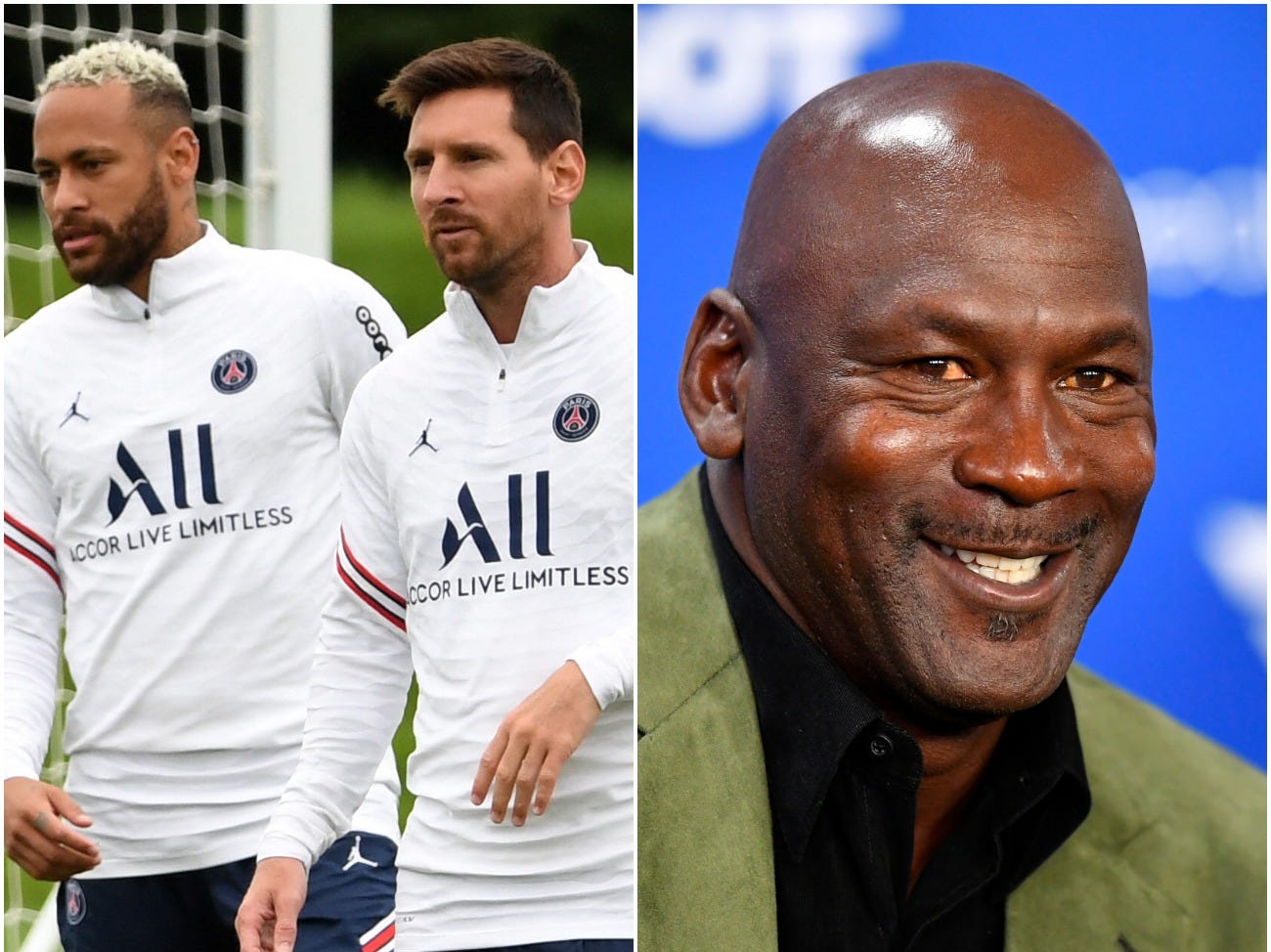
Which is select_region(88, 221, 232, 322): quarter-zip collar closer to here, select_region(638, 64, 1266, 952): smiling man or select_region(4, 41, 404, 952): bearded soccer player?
select_region(4, 41, 404, 952): bearded soccer player

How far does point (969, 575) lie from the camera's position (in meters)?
1.69

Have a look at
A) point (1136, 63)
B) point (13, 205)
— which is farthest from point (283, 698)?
point (1136, 63)

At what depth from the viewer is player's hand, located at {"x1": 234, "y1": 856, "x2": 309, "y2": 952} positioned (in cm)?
204

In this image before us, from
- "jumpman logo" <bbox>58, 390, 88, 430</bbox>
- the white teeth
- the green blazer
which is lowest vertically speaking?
the green blazer

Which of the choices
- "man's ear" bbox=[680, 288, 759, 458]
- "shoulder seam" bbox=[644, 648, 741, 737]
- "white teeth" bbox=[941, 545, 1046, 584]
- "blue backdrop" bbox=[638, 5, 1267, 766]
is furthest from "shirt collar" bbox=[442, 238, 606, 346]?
"white teeth" bbox=[941, 545, 1046, 584]

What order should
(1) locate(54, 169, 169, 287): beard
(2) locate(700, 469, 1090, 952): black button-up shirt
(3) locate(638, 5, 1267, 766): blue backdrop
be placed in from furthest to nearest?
(1) locate(54, 169, 169, 287): beard, (3) locate(638, 5, 1267, 766): blue backdrop, (2) locate(700, 469, 1090, 952): black button-up shirt

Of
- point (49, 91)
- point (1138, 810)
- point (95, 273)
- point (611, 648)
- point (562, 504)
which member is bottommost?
point (1138, 810)

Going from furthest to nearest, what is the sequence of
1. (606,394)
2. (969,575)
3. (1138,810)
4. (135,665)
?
(135,665), (606,394), (1138,810), (969,575)

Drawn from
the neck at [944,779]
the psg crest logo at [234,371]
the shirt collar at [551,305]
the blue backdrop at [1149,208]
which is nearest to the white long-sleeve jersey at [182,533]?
the psg crest logo at [234,371]

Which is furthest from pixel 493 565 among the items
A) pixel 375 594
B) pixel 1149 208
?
pixel 1149 208

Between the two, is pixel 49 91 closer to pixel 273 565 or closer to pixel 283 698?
pixel 273 565

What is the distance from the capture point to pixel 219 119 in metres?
2.21

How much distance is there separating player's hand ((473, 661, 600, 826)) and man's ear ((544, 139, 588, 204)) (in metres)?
0.55

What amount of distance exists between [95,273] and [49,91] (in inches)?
9.1
